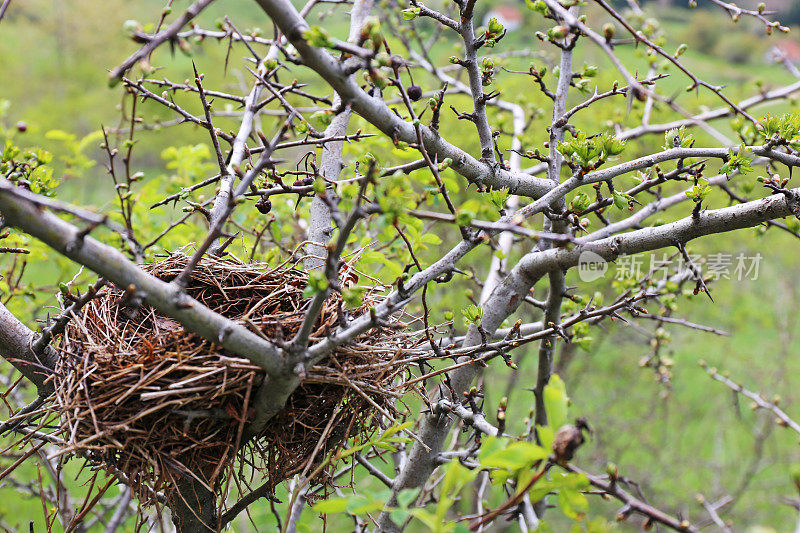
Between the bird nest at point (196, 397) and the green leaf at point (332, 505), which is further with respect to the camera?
the bird nest at point (196, 397)

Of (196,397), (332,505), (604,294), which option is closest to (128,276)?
(196,397)

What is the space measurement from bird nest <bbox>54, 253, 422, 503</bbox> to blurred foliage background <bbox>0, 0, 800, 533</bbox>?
32.6 inches

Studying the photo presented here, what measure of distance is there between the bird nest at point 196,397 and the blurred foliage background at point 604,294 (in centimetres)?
83

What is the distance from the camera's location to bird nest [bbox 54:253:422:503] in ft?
6.27

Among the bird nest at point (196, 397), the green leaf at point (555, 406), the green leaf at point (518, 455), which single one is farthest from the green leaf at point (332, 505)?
the bird nest at point (196, 397)

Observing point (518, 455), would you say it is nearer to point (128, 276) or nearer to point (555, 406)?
point (555, 406)

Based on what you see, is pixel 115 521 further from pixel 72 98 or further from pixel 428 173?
pixel 72 98

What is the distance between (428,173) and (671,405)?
31.6 feet

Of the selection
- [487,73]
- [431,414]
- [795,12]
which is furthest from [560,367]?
[795,12]

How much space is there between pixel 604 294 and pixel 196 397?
651 cm

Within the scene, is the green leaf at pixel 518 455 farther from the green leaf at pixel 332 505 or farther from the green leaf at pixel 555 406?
the green leaf at pixel 332 505

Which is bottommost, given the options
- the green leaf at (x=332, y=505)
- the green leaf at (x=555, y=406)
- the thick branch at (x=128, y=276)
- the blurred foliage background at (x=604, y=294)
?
the green leaf at (x=332, y=505)

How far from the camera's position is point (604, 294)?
760 cm

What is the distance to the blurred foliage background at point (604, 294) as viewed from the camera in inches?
244
